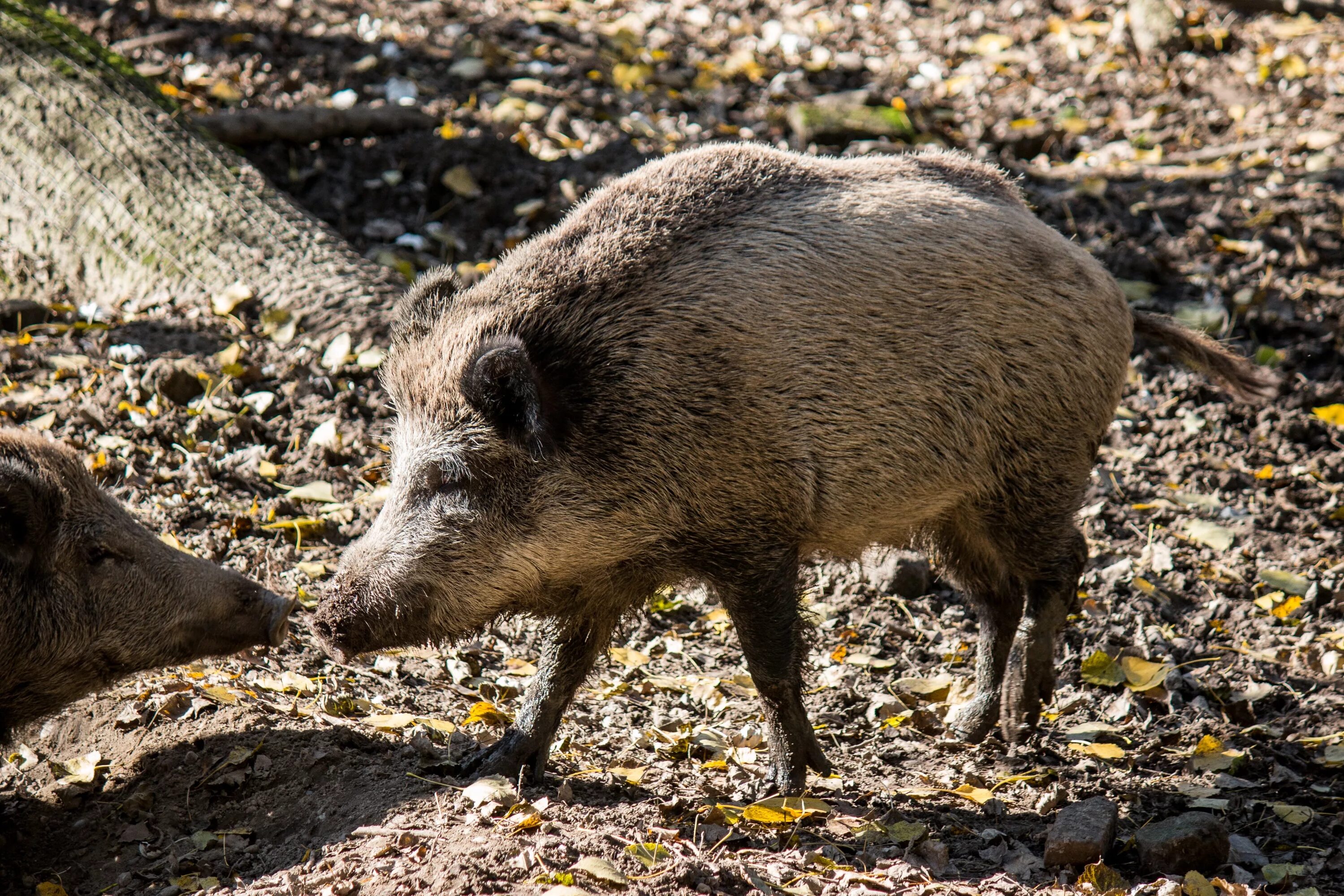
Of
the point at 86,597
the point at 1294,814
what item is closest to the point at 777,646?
the point at 1294,814

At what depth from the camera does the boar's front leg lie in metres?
4.02

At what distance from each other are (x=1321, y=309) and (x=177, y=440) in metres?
6.22

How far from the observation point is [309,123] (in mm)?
7828

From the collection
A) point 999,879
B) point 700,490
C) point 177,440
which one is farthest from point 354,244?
point 999,879

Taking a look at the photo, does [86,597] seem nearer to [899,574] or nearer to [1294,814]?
[899,574]

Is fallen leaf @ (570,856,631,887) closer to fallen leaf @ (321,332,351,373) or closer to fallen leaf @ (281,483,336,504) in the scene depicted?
fallen leaf @ (281,483,336,504)

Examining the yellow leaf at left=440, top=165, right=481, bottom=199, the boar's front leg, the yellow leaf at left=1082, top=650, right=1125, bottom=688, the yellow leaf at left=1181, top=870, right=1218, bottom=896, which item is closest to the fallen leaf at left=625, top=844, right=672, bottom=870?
the boar's front leg

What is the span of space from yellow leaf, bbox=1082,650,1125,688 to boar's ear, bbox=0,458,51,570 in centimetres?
388

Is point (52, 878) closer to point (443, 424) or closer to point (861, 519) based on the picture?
point (443, 424)

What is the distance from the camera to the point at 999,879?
138 inches

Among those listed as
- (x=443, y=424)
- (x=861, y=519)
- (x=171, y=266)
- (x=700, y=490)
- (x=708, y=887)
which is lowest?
(x=708, y=887)

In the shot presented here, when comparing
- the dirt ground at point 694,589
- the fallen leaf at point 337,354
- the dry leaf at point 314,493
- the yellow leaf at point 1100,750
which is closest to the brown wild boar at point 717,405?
the dirt ground at point 694,589

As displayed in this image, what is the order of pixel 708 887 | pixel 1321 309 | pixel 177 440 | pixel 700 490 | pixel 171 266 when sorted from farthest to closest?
1. pixel 1321 309
2. pixel 171 266
3. pixel 177 440
4. pixel 700 490
5. pixel 708 887

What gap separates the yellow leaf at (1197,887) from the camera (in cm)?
337
